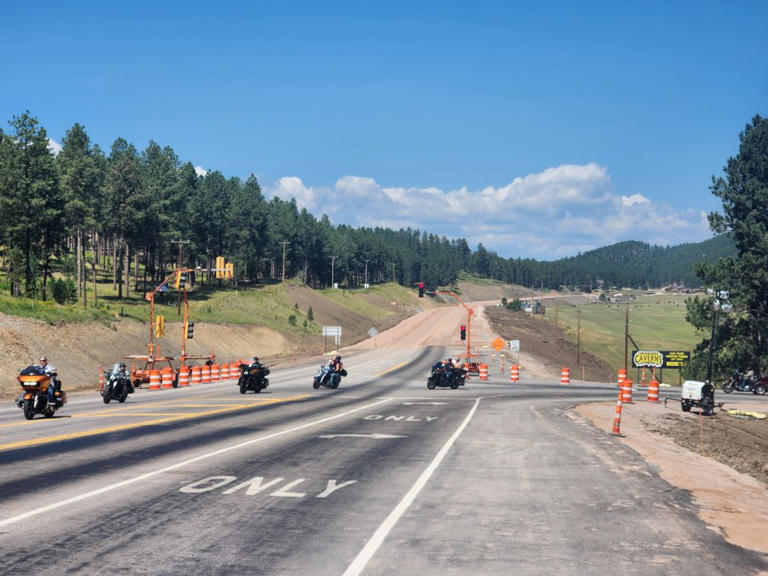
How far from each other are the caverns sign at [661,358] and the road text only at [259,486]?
195ft

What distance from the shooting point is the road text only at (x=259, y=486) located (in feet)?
37.0

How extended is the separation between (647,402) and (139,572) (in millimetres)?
37504

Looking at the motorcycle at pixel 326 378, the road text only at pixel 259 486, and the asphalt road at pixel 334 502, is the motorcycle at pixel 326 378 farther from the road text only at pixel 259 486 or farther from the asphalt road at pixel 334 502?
the road text only at pixel 259 486

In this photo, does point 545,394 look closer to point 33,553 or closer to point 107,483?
point 107,483

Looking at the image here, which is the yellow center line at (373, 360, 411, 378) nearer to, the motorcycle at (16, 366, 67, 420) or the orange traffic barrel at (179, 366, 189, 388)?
the orange traffic barrel at (179, 366, 189, 388)

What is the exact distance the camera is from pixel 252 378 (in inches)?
1465

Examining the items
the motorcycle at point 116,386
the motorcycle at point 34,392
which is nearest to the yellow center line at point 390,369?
the motorcycle at point 116,386

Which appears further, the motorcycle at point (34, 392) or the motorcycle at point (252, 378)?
the motorcycle at point (252, 378)

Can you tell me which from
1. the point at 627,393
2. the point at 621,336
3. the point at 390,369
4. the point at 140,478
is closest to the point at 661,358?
the point at 390,369

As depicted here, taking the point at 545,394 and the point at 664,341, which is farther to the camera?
the point at 664,341

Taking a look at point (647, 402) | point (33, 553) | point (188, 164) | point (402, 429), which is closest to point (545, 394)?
point (647, 402)

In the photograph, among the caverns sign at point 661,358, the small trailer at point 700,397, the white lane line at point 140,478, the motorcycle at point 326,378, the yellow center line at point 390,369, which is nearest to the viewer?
the white lane line at point 140,478

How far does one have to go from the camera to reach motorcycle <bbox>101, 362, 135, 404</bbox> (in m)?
29.9

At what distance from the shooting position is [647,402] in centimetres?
4003
